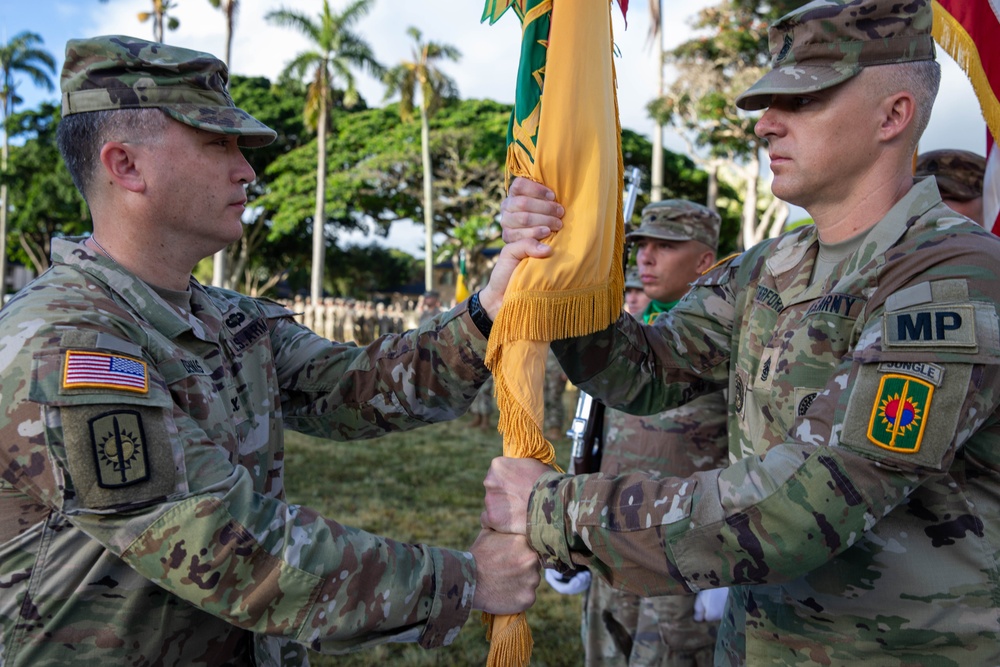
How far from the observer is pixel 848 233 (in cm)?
200

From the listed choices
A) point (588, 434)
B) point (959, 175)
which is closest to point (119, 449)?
point (588, 434)

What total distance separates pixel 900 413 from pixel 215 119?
1.74 m

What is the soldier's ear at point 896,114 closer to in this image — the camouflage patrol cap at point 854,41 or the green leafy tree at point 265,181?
the camouflage patrol cap at point 854,41

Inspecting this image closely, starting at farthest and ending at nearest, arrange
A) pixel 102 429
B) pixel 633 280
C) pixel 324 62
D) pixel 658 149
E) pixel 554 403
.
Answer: pixel 324 62 → pixel 658 149 → pixel 554 403 → pixel 633 280 → pixel 102 429

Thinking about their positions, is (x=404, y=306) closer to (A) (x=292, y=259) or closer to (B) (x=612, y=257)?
(A) (x=292, y=259)

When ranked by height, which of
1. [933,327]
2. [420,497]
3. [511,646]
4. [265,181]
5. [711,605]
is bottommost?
[420,497]

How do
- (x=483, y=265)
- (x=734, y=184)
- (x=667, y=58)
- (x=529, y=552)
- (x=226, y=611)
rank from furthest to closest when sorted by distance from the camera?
(x=483, y=265)
(x=734, y=184)
(x=667, y=58)
(x=529, y=552)
(x=226, y=611)

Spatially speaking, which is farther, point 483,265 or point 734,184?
point 483,265

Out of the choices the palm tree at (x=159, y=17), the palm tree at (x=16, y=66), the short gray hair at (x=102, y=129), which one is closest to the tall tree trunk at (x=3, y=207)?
the palm tree at (x=16, y=66)

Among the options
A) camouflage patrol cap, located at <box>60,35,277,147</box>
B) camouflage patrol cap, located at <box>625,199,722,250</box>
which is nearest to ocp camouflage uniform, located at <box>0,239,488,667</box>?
camouflage patrol cap, located at <box>60,35,277,147</box>

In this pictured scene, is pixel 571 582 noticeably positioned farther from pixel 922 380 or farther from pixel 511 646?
pixel 922 380

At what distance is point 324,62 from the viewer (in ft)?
76.8

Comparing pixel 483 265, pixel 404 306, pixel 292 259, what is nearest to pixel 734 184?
pixel 483 265

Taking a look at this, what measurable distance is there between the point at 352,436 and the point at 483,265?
91.0 feet
